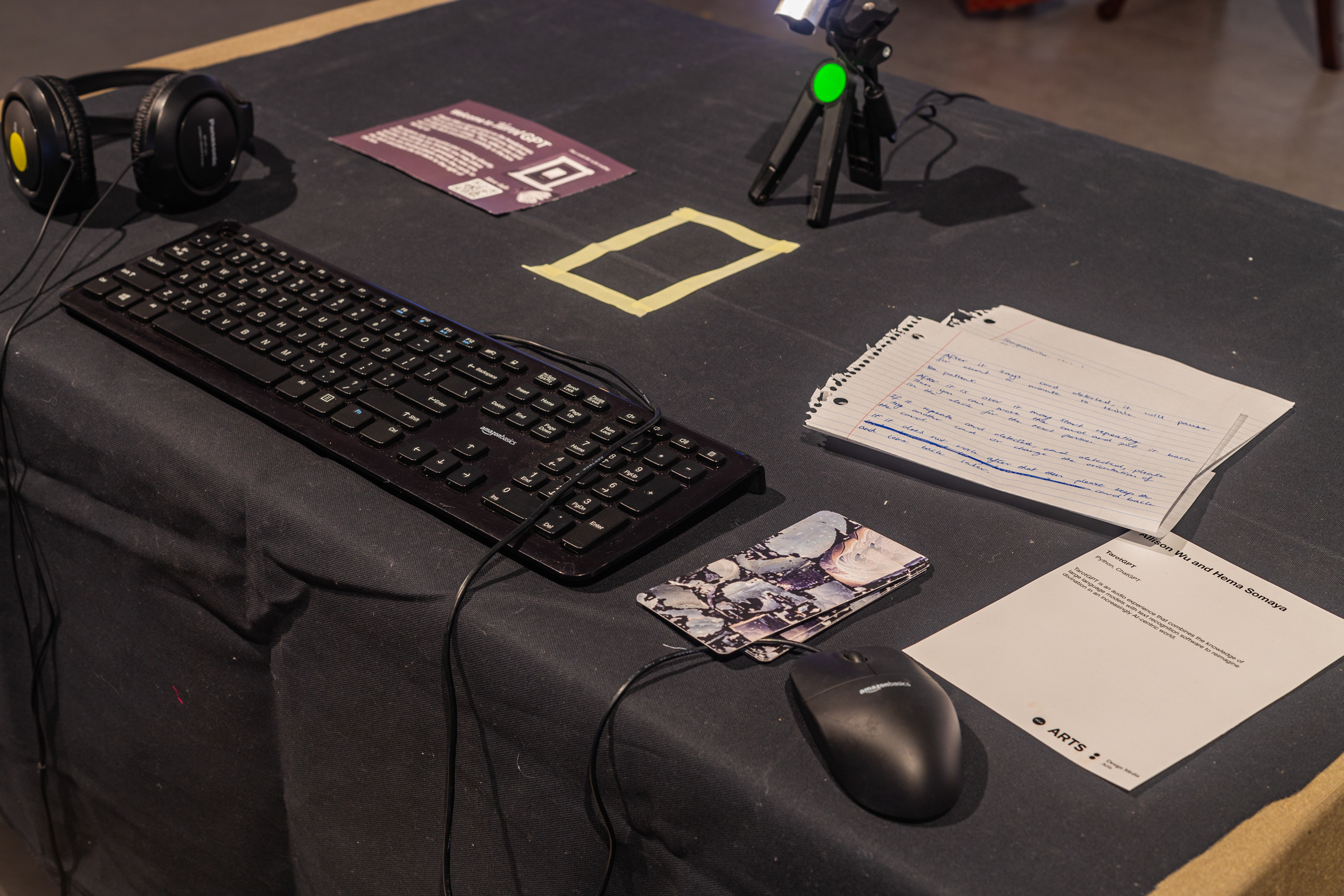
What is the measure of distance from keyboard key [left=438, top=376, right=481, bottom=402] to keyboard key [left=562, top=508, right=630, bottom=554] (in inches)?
6.0

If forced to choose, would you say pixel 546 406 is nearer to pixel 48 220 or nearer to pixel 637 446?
pixel 637 446

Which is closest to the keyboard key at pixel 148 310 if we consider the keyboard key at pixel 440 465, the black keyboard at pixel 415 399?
the black keyboard at pixel 415 399

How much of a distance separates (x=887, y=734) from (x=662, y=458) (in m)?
0.26

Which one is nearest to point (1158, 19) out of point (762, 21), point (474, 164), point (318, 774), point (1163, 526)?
point (762, 21)

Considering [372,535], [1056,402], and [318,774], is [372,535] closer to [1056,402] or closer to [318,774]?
[318,774]

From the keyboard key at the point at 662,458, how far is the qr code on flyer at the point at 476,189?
486 millimetres

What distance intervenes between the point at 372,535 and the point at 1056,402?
1.58 feet

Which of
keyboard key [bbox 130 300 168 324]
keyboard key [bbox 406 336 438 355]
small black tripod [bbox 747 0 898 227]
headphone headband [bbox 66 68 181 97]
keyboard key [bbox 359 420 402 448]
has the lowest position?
keyboard key [bbox 130 300 168 324]

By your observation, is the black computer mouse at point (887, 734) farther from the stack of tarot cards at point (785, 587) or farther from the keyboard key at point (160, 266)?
the keyboard key at point (160, 266)

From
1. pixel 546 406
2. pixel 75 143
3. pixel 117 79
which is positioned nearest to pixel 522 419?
pixel 546 406

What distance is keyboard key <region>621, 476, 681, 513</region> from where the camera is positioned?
0.67 m

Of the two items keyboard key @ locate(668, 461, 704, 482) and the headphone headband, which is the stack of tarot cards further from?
the headphone headband

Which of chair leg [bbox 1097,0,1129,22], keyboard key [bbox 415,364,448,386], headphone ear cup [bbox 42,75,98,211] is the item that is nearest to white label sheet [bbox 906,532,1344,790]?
keyboard key [bbox 415,364,448,386]

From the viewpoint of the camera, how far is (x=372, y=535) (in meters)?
0.68
